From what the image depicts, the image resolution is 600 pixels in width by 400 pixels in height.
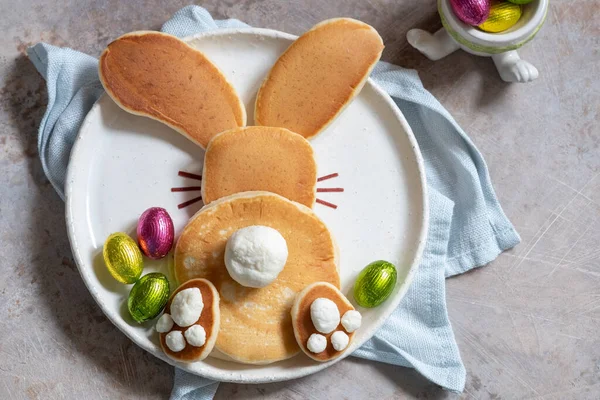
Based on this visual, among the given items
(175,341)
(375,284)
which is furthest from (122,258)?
(375,284)

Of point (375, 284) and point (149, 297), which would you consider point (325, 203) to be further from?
point (149, 297)

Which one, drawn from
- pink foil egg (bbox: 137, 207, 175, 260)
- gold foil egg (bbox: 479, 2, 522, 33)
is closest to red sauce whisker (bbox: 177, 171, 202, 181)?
pink foil egg (bbox: 137, 207, 175, 260)

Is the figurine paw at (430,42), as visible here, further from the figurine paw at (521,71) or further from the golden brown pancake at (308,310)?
the golden brown pancake at (308,310)

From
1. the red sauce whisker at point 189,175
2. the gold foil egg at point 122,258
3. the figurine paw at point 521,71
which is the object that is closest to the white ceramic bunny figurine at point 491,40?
the figurine paw at point 521,71

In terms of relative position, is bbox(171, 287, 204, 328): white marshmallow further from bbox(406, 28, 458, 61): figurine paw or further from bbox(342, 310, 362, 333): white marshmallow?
→ bbox(406, 28, 458, 61): figurine paw

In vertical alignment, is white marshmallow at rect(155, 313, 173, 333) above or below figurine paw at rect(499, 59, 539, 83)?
below
